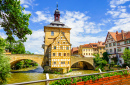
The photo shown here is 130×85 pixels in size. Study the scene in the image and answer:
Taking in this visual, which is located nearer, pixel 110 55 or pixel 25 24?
pixel 25 24

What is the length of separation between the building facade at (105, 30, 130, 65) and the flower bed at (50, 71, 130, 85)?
25.9m

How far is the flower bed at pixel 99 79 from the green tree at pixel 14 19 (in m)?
3.13

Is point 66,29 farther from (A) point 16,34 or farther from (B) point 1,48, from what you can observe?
(A) point 16,34

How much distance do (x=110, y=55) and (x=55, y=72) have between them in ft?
63.1

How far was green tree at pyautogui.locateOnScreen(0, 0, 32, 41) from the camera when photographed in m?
5.00

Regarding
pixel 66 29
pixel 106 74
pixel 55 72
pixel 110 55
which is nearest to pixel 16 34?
pixel 106 74

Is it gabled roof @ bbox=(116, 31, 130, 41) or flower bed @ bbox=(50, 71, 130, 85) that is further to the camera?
gabled roof @ bbox=(116, 31, 130, 41)

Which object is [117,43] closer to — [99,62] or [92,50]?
[99,62]

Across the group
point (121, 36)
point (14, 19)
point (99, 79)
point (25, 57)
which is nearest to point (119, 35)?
point (121, 36)

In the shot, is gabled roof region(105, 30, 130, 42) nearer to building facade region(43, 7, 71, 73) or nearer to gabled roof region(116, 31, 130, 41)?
gabled roof region(116, 31, 130, 41)

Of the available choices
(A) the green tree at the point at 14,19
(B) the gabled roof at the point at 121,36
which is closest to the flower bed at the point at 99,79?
(A) the green tree at the point at 14,19

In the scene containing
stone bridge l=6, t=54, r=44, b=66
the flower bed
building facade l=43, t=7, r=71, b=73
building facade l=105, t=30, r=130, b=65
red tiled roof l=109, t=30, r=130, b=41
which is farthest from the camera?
red tiled roof l=109, t=30, r=130, b=41

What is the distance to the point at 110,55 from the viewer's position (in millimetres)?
34781

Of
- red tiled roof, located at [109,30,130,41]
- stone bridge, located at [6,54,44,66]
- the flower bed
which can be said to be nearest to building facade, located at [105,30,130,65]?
red tiled roof, located at [109,30,130,41]
